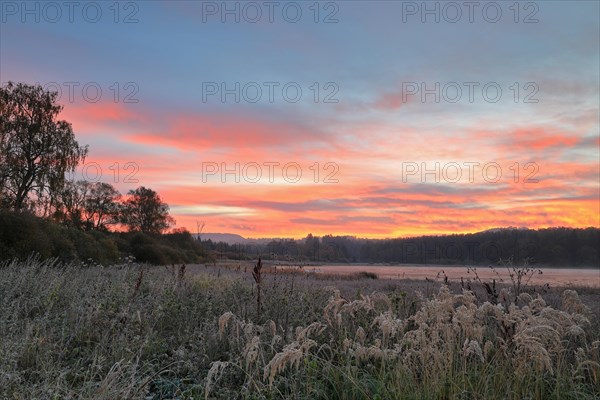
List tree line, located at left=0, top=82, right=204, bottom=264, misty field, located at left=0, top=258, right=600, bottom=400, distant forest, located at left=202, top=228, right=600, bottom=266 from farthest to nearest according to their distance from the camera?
distant forest, located at left=202, top=228, right=600, bottom=266, tree line, located at left=0, top=82, right=204, bottom=264, misty field, located at left=0, top=258, right=600, bottom=400

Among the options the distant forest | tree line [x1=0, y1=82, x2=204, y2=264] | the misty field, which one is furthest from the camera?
the distant forest

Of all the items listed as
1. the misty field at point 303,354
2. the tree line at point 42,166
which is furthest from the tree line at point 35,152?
the misty field at point 303,354

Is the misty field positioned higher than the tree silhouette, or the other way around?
the tree silhouette

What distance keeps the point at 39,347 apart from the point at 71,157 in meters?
33.2

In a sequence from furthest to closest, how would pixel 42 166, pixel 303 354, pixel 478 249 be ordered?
pixel 478 249
pixel 42 166
pixel 303 354

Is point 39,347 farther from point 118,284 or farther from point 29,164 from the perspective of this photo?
point 29,164

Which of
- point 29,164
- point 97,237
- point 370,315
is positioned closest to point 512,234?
point 97,237

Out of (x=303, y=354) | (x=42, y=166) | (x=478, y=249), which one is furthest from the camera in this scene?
(x=478, y=249)

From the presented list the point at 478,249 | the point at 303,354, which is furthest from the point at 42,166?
the point at 478,249

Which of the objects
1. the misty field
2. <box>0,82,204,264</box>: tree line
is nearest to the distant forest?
<box>0,82,204,264</box>: tree line

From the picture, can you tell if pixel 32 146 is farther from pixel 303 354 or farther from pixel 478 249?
pixel 478 249

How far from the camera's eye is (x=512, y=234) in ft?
224

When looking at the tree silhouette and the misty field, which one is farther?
the tree silhouette

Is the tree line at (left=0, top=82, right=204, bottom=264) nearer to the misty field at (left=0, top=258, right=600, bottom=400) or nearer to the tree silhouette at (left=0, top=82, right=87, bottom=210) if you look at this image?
the tree silhouette at (left=0, top=82, right=87, bottom=210)
